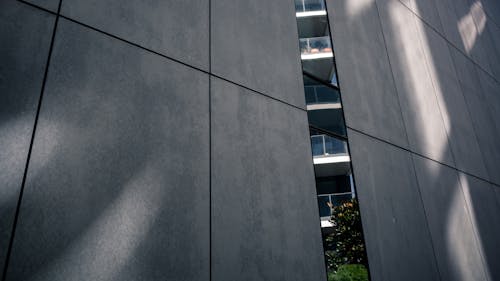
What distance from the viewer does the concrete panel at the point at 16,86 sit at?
208 cm

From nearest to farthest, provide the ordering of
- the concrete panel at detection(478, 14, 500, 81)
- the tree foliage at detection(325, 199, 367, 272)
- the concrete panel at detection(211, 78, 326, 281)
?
1. the concrete panel at detection(211, 78, 326, 281)
2. the tree foliage at detection(325, 199, 367, 272)
3. the concrete panel at detection(478, 14, 500, 81)

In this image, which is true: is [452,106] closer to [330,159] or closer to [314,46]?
[314,46]

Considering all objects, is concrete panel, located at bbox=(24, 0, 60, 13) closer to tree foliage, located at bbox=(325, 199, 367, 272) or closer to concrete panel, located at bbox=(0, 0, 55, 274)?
concrete panel, located at bbox=(0, 0, 55, 274)

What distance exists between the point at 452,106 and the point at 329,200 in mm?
5682

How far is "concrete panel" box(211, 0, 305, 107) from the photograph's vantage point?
12.5 ft

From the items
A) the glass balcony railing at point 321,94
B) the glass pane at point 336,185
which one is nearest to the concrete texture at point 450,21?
the glass balcony railing at point 321,94

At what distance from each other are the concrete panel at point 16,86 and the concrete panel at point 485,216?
7969 millimetres

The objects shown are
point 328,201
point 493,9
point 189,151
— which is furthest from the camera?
point 493,9

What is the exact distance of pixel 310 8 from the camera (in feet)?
18.0

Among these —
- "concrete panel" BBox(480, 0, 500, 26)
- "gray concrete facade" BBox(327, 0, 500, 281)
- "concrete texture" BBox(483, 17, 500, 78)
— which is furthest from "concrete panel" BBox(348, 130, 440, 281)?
"concrete panel" BBox(480, 0, 500, 26)

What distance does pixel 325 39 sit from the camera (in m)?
5.78

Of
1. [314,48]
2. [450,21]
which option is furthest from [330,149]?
[450,21]

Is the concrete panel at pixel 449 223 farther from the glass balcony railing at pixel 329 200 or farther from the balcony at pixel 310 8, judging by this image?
the balcony at pixel 310 8

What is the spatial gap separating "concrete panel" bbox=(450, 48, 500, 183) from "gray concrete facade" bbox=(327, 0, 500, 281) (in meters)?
0.05
